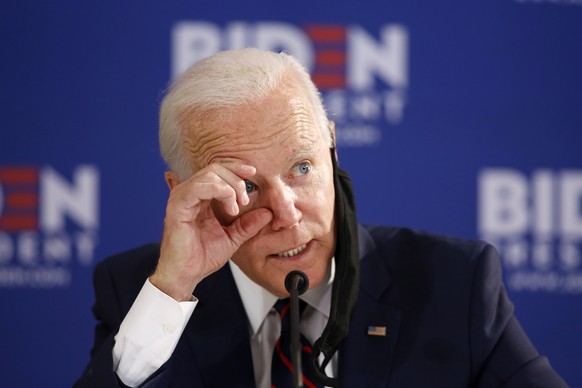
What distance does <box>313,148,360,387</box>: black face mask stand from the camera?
1833 millimetres

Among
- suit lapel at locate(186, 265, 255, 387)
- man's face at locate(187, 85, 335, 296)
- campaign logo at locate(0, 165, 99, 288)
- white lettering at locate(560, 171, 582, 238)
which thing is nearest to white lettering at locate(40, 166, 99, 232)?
campaign logo at locate(0, 165, 99, 288)

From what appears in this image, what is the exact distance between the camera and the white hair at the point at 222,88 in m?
1.83

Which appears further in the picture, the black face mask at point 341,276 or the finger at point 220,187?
the black face mask at point 341,276

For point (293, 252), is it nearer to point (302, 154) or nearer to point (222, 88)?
point (302, 154)

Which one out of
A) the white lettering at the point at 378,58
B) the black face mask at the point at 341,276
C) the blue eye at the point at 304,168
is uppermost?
the white lettering at the point at 378,58

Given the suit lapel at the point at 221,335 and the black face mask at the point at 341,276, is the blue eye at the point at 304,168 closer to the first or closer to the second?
the black face mask at the point at 341,276

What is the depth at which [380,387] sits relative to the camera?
6.26 feet

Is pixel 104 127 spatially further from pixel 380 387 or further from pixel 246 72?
pixel 380 387

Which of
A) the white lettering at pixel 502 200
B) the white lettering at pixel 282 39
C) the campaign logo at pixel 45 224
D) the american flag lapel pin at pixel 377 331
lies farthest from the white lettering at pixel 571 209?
the campaign logo at pixel 45 224

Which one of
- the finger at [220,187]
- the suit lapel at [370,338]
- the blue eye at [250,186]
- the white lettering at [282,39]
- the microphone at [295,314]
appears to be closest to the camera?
the microphone at [295,314]

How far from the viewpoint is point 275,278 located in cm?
186

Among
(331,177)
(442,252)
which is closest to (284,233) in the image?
(331,177)

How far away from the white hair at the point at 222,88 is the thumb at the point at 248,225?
19cm

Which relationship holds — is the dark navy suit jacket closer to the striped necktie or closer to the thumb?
the striped necktie
